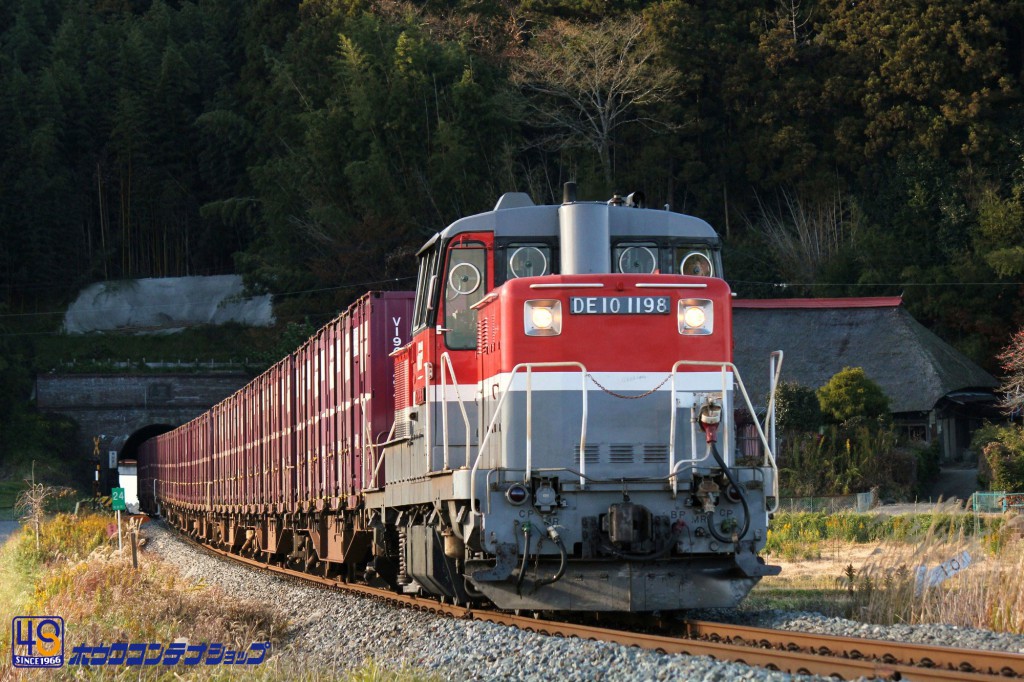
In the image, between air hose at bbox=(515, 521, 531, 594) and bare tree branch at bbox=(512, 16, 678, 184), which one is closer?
air hose at bbox=(515, 521, 531, 594)

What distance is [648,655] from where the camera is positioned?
7.88 meters

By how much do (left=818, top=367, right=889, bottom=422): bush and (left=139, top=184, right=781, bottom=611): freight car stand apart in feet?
77.6

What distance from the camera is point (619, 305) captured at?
10070 mm

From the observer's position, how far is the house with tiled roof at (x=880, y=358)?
126 ft

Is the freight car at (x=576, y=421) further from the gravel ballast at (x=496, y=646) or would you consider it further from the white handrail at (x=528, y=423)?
the gravel ballast at (x=496, y=646)

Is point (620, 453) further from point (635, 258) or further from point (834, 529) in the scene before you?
point (834, 529)

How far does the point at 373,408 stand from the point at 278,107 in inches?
2191

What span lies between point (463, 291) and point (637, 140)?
150ft

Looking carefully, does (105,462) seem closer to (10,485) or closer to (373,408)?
(10,485)

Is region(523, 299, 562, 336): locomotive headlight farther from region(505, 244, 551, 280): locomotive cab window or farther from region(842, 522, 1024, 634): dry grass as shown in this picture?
region(842, 522, 1024, 634): dry grass

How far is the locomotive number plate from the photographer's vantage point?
1002cm

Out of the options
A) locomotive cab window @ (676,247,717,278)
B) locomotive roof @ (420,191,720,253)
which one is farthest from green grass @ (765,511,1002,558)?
locomotive roof @ (420,191,720,253)

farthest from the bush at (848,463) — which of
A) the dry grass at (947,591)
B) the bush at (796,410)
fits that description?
the dry grass at (947,591)

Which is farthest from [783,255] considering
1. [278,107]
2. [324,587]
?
[324,587]
